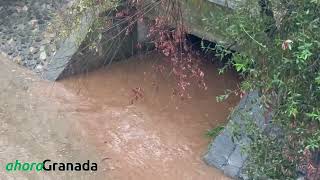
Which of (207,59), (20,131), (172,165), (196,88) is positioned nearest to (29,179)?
(20,131)

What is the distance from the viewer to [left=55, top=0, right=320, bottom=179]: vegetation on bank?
11.2 feet

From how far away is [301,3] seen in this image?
347 centimetres

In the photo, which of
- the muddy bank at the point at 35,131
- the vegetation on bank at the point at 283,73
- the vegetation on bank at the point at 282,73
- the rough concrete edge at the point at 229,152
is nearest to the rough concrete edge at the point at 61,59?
the muddy bank at the point at 35,131

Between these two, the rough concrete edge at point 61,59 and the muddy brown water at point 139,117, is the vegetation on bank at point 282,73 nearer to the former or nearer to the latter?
the muddy brown water at point 139,117

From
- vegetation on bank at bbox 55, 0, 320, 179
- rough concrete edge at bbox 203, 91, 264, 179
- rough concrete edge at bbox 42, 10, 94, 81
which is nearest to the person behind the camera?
vegetation on bank at bbox 55, 0, 320, 179

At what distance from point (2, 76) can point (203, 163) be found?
2818mm

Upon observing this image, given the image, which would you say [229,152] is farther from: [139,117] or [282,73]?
[282,73]

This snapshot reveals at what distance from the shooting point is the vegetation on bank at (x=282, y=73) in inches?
135

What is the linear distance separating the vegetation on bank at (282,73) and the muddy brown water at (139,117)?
123cm

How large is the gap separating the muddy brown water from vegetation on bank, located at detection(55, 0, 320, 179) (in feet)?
4.04

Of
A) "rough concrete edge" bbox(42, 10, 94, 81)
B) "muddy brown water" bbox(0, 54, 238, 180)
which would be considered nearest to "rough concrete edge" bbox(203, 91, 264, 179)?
"muddy brown water" bbox(0, 54, 238, 180)

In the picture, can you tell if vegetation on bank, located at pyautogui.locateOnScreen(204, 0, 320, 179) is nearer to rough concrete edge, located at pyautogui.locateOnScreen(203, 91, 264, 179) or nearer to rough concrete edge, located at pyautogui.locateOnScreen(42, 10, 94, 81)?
rough concrete edge, located at pyautogui.locateOnScreen(203, 91, 264, 179)

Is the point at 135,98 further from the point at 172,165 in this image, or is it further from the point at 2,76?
the point at 2,76

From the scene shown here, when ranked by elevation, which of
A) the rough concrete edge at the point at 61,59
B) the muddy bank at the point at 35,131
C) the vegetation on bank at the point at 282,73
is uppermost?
the vegetation on bank at the point at 282,73
